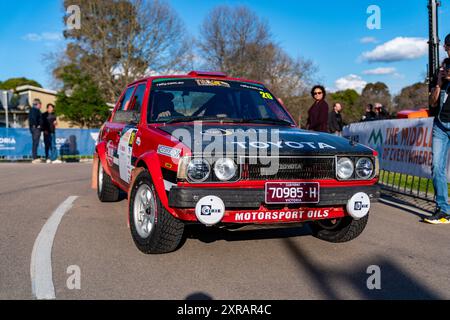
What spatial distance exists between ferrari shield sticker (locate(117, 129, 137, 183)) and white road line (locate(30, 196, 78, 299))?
38.9 inches

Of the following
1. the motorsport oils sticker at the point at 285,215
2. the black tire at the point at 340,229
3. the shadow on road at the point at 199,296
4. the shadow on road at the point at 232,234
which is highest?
the motorsport oils sticker at the point at 285,215

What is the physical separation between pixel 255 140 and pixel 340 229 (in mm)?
1465

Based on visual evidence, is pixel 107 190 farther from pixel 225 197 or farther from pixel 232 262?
pixel 225 197

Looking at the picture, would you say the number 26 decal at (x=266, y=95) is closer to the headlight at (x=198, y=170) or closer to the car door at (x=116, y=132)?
the car door at (x=116, y=132)

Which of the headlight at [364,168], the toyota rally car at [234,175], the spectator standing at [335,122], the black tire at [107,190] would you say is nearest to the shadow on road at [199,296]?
the toyota rally car at [234,175]

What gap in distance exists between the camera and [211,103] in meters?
5.11

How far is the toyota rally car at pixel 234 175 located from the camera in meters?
3.54

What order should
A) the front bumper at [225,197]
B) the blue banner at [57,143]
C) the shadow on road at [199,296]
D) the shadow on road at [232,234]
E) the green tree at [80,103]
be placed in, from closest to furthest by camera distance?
1. the shadow on road at [199,296]
2. the front bumper at [225,197]
3. the shadow on road at [232,234]
4. the blue banner at [57,143]
5. the green tree at [80,103]

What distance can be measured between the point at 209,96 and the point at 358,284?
2.72m

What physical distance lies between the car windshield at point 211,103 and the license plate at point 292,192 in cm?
126

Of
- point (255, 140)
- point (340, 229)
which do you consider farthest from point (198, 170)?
point (340, 229)

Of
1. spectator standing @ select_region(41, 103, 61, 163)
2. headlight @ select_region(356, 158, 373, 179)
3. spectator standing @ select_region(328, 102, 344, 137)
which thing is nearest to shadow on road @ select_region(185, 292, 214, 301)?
headlight @ select_region(356, 158, 373, 179)
